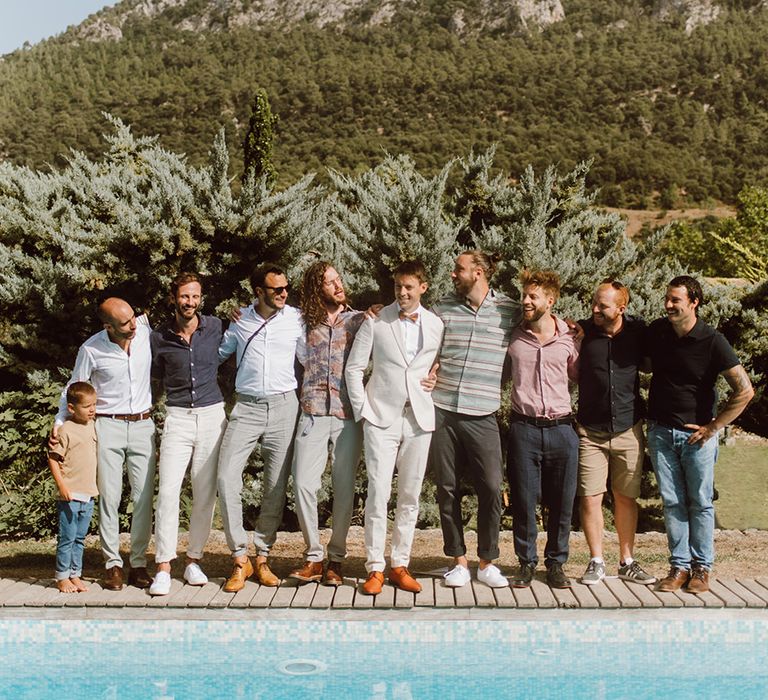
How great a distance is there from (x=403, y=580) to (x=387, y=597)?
0.17 m

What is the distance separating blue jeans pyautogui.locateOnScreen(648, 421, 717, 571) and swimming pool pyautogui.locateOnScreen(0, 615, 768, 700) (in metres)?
0.46

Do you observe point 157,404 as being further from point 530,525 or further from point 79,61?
point 79,61

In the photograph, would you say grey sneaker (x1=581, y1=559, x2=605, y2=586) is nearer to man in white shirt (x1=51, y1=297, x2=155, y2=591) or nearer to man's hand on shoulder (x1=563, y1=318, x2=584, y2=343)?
man's hand on shoulder (x1=563, y1=318, x2=584, y2=343)

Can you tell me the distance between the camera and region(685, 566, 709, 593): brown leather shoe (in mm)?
4719

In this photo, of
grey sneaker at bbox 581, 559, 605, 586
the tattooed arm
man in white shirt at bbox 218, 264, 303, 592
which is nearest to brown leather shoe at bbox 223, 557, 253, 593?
man in white shirt at bbox 218, 264, 303, 592

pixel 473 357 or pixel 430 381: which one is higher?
pixel 473 357

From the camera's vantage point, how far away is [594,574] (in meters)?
4.91

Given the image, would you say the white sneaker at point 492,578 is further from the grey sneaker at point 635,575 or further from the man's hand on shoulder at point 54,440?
the man's hand on shoulder at point 54,440

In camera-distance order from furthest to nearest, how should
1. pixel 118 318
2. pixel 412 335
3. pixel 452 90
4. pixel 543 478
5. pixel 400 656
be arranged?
1. pixel 452 90
2. pixel 543 478
3. pixel 412 335
4. pixel 118 318
5. pixel 400 656

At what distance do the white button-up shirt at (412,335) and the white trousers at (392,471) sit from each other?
344 millimetres

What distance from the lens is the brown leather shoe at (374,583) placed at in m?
4.64

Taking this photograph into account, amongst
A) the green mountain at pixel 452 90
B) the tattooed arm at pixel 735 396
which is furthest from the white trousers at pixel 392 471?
the green mountain at pixel 452 90

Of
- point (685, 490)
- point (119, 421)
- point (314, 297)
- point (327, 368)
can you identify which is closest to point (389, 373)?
point (327, 368)

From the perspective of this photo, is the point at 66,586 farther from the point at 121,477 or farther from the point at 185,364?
the point at 185,364
